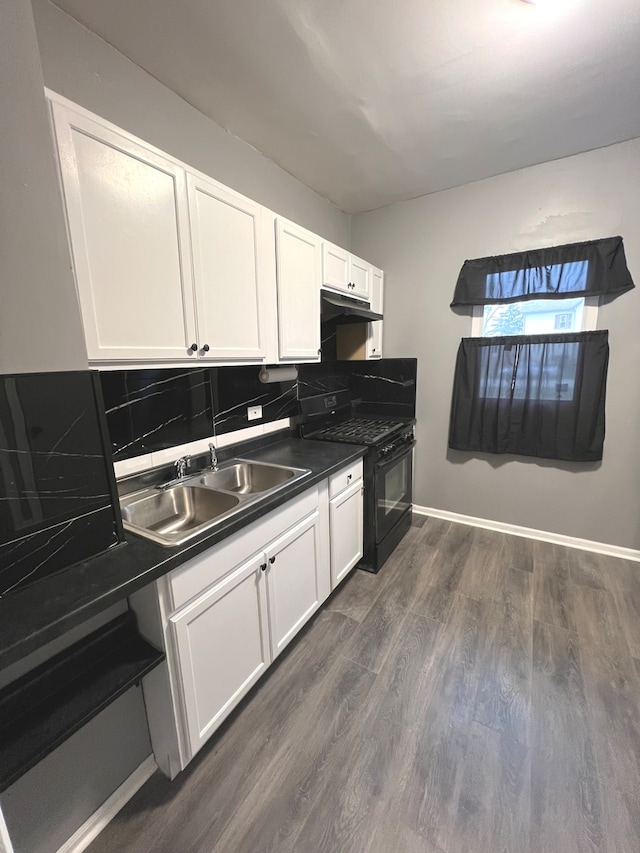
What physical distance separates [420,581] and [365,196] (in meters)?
2.98

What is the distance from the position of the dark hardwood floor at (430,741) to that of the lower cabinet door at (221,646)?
0.20 metres

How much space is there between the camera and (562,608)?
6.69 ft

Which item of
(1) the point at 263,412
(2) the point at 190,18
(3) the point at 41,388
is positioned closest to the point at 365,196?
(2) the point at 190,18

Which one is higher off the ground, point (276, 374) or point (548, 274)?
point (548, 274)

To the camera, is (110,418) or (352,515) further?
(352,515)

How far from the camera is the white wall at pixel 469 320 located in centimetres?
226

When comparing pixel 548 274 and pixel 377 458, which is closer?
pixel 377 458

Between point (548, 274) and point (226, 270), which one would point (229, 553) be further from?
point (548, 274)

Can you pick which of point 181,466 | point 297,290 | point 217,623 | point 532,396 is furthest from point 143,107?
point 532,396

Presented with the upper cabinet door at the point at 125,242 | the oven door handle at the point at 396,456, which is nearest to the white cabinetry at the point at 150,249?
the upper cabinet door at the point at 125,242

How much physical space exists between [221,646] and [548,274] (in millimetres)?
2955

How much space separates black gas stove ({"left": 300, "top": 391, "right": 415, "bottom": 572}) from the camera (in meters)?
2.32

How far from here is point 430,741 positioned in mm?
1366

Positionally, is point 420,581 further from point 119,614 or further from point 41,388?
point 41,388
